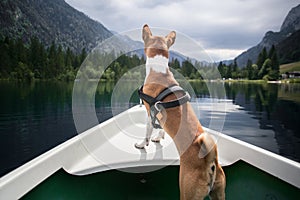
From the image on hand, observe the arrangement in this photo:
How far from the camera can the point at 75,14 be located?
174 meters

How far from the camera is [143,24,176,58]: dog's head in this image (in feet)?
6.14

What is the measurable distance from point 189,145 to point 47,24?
163220 mm

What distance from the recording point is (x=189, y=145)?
159cm

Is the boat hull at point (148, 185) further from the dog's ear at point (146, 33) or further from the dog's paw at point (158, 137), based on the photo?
the dog's ear at point (146, 33)

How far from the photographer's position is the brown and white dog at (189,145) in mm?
1567

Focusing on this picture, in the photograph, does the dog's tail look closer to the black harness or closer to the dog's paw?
the black harness

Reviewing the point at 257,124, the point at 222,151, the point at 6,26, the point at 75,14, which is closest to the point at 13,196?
the point at 222,151

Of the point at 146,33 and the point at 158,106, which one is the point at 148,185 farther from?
the point at 146,33

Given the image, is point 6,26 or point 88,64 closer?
point 88,64

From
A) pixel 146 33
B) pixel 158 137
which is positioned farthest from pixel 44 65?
pixel 146 33

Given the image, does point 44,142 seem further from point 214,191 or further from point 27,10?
point 27,10

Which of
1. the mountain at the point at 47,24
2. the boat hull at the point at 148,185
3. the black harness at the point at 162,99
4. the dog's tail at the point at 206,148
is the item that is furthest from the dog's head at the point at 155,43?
the mountain at the point at 47,24

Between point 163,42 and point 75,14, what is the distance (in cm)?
18839

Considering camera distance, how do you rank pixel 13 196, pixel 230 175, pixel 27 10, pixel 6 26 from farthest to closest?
pixel 27 10
pixel 6 26
pixel 230 175
pixel 13 196
